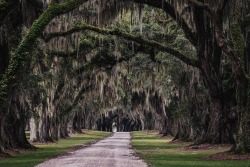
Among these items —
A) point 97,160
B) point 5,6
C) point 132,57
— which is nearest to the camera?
point 5,6

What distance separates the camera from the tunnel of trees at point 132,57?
22344 millimetres

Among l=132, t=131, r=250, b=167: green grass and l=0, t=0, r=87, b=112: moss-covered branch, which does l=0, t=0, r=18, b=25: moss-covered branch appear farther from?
l=132, t=131, r=250, b=167: green grass

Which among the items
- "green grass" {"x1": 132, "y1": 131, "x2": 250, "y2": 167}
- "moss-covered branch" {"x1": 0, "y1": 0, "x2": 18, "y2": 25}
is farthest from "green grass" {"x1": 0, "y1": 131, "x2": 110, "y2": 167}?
"moss-covered branch" {"x1": 0, "y1": 0, "x2": 18, "y2": 25}

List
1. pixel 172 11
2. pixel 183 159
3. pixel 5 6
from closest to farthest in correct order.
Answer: pixel 5 6 → pixel 183 159 → pixel 172 11

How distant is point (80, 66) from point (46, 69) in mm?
6713

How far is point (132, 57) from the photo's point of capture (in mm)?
36688

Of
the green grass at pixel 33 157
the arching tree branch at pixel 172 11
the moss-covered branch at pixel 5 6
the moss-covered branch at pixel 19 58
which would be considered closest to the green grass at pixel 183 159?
the green grass at pixel 33 157

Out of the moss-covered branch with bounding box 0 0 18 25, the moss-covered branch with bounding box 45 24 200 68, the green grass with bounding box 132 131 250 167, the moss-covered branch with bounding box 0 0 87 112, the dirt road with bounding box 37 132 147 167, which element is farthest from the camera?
the moss-covered branch with bounding box 45 24 200 68

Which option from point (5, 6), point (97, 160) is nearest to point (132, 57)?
point (97, 160)

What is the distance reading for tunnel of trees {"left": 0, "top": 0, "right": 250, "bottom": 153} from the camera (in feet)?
73.3

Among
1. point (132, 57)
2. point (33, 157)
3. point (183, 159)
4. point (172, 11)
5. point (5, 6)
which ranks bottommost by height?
point (183, 159)

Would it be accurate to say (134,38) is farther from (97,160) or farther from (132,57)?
(97,160)

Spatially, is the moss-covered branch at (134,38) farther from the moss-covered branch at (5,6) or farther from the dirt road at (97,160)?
the moss-covered branch at (5,6)

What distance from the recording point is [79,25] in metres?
29.4
